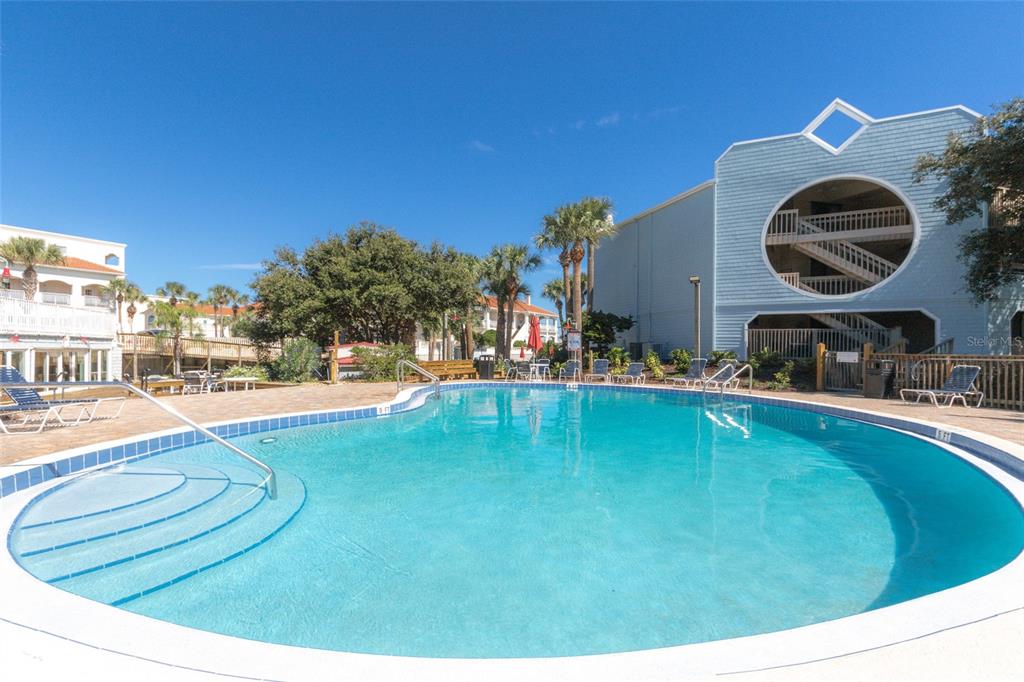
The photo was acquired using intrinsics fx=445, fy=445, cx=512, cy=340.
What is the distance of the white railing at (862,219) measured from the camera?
1794cm

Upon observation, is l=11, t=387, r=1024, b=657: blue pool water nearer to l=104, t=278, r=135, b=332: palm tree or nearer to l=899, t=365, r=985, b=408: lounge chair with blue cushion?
l=899, t=365, r=985, b=408: lounge chair with blue cushion

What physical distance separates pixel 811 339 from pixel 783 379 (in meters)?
3.88

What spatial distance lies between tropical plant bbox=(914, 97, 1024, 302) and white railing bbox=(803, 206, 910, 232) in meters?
2.47

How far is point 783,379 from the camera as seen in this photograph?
1521 cm

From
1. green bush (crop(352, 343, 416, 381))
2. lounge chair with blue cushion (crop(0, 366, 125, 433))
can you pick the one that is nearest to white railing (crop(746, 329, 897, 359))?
green bush (crop(352, 343, 416, 381))

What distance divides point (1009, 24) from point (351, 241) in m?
25.2

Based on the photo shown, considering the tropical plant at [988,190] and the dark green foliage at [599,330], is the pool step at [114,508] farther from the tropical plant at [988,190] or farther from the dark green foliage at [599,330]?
the tropical plant at [988,190]

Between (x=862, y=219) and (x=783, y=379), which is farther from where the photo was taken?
(x=862, y=219)

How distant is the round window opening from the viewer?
1741 centimetres

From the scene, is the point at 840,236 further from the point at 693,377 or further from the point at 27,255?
the point at 27,255

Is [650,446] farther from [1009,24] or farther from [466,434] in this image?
[1009,24]

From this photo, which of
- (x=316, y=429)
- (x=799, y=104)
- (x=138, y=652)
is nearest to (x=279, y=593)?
(x=138, y=652)

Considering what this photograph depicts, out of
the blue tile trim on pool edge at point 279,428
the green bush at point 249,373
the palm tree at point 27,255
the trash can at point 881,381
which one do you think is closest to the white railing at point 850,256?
the trash can at point 881,381

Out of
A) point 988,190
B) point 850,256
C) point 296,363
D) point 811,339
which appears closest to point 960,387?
point 988,190
